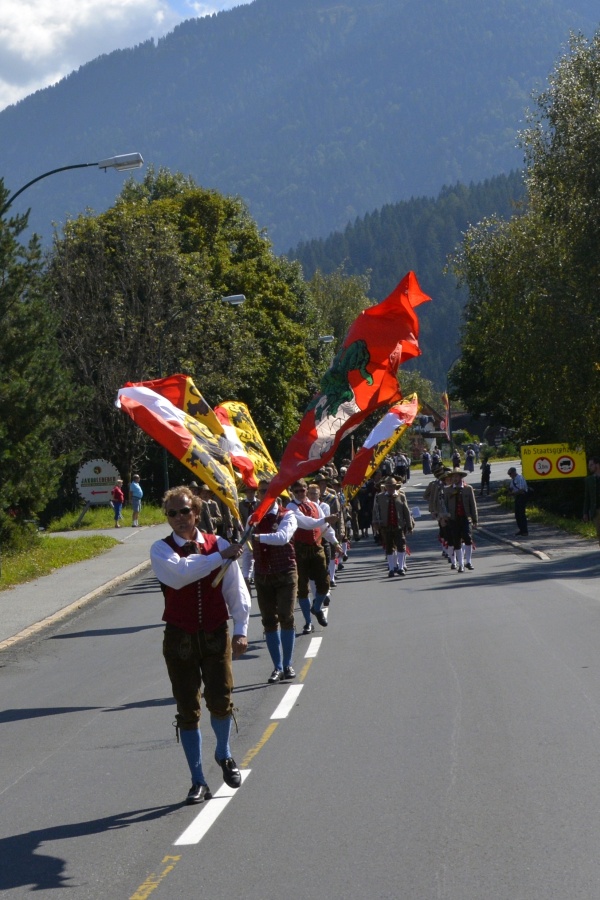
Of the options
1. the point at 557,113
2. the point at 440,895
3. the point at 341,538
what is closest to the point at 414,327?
the point at 440,895

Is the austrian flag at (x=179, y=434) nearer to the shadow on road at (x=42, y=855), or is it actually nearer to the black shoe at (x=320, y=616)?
the black shoe at (x=320, y=616)

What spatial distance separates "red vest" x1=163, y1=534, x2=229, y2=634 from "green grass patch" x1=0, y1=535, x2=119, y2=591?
16472 mm

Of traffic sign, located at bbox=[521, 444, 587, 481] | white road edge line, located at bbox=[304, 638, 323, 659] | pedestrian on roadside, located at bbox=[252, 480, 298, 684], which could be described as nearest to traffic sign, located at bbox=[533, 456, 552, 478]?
traffic sign, located at bbox=[521, 444, 587, 481]

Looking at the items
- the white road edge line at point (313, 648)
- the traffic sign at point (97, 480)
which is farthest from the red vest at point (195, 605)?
the traffic sign at point (97, 480)

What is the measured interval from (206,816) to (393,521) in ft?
52.2

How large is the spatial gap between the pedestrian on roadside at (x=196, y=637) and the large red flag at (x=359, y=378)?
1.87 meters

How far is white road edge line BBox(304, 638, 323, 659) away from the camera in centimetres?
1252

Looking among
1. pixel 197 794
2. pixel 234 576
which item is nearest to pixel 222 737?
pixel 197 794

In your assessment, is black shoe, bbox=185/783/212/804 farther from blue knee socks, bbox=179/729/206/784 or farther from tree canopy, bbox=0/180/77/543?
tree canopy, bbox=0/180/77/543

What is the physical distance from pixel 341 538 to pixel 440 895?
19400 mm

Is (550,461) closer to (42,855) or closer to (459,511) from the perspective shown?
(459,511)

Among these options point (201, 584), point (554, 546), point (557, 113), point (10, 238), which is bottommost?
point (554, 546)

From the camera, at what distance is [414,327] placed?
29.4ft

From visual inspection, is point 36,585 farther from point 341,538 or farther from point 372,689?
point 372,689
